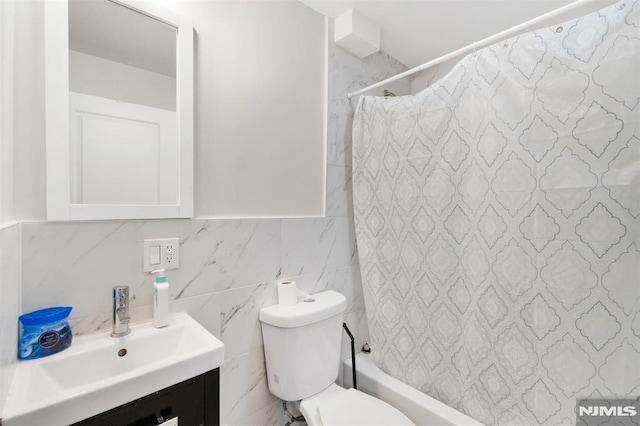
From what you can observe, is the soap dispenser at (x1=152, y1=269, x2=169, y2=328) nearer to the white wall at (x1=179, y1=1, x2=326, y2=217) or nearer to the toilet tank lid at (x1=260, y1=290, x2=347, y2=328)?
the white wall at (x1=179, y1=1, x2=326, y2=217)

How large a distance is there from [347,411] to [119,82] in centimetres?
157

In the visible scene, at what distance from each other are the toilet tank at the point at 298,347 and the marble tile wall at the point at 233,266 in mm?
78

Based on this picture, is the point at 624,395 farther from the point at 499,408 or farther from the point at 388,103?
the point at 388,103

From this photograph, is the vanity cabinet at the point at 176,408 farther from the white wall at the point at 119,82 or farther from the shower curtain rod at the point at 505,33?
the shower curtain rod at the point at 505,33

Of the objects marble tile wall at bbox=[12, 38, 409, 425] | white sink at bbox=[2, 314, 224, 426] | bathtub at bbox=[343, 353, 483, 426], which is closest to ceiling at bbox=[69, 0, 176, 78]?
marble tile wall at bbox=[12, 38, 409, 425]

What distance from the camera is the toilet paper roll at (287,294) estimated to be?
1.38 meters

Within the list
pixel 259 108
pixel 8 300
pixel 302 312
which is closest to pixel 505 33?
pixel 259 108

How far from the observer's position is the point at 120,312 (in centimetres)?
96

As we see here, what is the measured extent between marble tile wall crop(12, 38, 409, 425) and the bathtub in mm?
135

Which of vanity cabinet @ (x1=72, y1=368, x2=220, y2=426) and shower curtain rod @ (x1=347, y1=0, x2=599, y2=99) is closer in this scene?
vanity cabinet @ (x1=72, y1=368, x2=220, y2=426)

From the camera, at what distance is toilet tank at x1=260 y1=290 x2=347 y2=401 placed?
130cm

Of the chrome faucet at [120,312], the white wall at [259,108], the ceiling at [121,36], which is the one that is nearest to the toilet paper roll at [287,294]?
the white wall at [259,108]

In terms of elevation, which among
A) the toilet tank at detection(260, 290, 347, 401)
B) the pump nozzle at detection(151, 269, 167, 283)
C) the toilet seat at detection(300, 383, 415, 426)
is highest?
the pump nozzle at detection(151, 269, 167, 283)

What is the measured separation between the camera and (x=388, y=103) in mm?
1624
